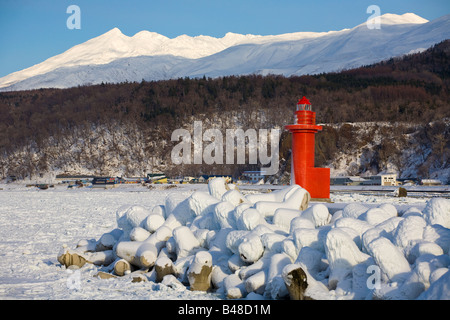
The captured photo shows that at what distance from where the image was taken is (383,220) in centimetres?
1163

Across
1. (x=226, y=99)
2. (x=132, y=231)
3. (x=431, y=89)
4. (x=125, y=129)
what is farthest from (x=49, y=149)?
(x=132, y=231)

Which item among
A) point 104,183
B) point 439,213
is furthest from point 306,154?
point 104,183

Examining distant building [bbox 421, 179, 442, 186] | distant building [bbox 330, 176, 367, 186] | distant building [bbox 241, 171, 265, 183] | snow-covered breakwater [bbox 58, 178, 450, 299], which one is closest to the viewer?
snow-covered breakwater [bbox 58, 178, 450, 299]

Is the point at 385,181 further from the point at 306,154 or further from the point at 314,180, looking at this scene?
the point at 306,154

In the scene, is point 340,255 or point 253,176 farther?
point 253,176

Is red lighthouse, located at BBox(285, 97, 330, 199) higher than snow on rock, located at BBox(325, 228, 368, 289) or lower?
higher

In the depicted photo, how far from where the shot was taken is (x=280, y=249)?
10.8m

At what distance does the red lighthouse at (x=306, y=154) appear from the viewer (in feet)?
66.8

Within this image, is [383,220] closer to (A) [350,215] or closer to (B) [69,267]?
(A) [350,215]

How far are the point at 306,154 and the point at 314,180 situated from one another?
1.14 metres

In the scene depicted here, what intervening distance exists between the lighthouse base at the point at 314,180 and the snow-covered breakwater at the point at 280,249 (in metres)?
6.21

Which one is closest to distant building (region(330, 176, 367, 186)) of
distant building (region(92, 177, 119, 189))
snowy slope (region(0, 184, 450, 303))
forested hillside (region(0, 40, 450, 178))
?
forested hillside (region(0, 40, 450, 178))

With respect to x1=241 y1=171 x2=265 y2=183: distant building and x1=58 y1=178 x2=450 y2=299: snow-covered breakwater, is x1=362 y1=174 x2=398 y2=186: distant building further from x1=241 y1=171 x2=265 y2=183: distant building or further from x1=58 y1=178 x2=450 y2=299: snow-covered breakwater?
x1=58 y1=178 x2=450 y2=299: snow-covered breakwater

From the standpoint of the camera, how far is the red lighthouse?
20359mm
